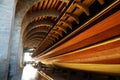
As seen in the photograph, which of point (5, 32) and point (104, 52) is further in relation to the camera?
point (5, 32)

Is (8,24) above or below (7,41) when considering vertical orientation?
above

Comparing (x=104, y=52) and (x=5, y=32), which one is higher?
(x=5, y=32)

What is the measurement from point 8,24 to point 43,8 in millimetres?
7277

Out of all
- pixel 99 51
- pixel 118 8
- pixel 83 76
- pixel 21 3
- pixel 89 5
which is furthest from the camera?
pixel 21 3

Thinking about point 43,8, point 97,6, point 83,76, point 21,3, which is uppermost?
point 43,8

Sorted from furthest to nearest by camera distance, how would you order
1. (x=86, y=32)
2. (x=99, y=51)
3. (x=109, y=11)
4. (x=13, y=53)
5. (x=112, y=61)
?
(x=13, y=53), (x=86, y=32), (x=99, y=51), (x=112, y=61), (x=109, y=11)

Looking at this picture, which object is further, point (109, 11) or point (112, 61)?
point (112, 61)

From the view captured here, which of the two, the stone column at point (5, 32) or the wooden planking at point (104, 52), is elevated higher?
the stone column at point (5, 32)

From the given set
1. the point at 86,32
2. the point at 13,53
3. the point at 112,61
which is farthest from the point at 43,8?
the point at 112,61

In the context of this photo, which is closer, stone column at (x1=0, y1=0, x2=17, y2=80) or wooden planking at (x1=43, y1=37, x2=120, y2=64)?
wooden planking at (x1=43, y1=37, x2=120, y2=64)

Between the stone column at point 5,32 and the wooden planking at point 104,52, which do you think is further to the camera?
the stone column at point 5,32

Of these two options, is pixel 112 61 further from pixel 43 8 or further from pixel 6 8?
pixel 43 8

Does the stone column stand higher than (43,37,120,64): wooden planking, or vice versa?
the stone column

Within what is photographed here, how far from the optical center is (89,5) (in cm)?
449
